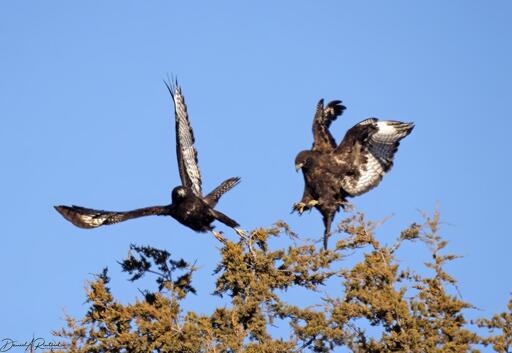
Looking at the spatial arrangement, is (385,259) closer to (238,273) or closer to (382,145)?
(238,273)

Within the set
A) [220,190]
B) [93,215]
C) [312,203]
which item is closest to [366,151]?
[312,203]

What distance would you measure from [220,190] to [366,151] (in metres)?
2.43

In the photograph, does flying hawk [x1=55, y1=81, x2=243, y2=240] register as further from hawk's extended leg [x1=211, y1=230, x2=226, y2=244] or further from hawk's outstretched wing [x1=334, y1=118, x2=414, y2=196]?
hawk's outstretched wing [x1=334, y1=118, x2=414, y2=196]

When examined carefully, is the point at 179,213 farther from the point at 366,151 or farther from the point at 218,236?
the point at 366,151

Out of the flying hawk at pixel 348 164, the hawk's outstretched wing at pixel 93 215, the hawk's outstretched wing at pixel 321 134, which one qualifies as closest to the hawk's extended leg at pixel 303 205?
the flying hawk at pixel 348 164

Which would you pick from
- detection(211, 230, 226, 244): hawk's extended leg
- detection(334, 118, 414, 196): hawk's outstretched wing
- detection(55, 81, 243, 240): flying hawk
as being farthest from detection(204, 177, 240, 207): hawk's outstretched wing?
detection(334, 118, 414, 196): hawk's outstretched wing

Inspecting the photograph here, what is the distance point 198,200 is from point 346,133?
8.48 feet

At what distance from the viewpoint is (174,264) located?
12773mm

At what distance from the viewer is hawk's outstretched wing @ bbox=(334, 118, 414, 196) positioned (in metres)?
16.2

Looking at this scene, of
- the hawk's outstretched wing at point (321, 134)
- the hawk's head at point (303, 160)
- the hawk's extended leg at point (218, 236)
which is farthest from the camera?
the hawk's outstretched wing at point (321, 134)

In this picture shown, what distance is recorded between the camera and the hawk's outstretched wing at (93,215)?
1531cm

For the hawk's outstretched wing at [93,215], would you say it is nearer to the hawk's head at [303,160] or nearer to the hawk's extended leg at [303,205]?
the hawk's extended leg at [303,205]

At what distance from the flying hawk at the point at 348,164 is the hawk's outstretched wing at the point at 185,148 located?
173cm

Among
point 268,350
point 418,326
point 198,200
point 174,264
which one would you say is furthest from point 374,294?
point 198,200
